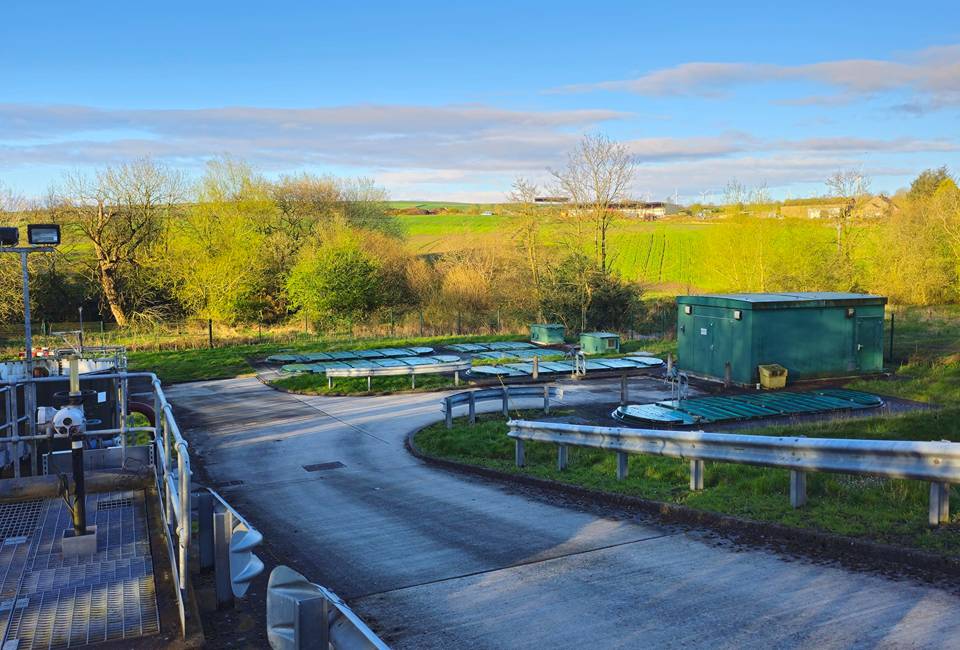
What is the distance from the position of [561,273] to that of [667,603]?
33.6 meters

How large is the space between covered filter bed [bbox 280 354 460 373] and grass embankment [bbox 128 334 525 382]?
1.67 m

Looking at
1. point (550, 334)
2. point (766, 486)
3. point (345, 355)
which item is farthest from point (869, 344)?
point (345, 355)

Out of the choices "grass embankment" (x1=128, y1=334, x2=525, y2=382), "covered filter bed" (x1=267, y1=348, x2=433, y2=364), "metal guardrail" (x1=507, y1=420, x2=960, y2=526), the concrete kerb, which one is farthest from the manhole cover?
"covered filter bed" (x1=267, y1=348, x2=433, y2=364)

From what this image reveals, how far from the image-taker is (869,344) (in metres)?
24.3

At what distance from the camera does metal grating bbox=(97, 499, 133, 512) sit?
7.68m

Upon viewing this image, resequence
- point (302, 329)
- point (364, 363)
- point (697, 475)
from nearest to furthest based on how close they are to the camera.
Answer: point (697, 475) < point (364, 363) < point (302, 329)

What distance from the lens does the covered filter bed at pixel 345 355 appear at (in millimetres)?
30047

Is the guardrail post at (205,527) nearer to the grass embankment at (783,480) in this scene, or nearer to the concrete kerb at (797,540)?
the concrete kerb at (797,540)

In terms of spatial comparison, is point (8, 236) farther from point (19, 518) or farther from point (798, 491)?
point (798, 491)

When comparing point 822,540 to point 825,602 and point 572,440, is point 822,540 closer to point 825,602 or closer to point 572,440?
point 825,602

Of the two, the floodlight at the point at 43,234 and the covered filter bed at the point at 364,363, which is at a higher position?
the floodlight at the point at 43,234

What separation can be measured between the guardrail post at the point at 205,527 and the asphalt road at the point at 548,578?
1.09m

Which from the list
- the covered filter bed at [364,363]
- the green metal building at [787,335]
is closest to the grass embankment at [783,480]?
the green metal building at [787,335]

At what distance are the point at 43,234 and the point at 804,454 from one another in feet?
30.1
